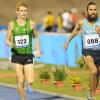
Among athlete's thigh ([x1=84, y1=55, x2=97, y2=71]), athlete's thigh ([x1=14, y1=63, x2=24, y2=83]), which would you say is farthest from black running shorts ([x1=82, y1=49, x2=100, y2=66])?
athlete's thigh ([x1=14, y1=63, x2=24, y2=83])

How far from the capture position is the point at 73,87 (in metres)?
15.8

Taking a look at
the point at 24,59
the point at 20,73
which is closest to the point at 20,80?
the point at 20,73

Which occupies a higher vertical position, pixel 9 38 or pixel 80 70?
pixel 9 38

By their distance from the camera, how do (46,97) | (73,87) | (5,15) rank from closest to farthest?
1. (46,97)
2. (73,87)
3. (5,15)

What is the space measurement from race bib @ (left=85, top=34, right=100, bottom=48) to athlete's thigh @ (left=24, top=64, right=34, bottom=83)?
1.19 metres

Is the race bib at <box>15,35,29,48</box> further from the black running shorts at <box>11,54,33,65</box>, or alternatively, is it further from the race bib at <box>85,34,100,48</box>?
the race bib at <box>85,34,100,48</box>

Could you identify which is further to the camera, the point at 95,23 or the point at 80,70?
the point at 80,70

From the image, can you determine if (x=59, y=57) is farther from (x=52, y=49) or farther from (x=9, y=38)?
(x=9, y=38)

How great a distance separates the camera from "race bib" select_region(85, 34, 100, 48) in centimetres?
1266

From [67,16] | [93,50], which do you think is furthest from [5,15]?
[93,50]

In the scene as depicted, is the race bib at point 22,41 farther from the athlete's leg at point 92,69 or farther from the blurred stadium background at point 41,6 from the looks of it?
the blurred stadium background at point 41,6

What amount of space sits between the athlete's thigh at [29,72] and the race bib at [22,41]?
424mm

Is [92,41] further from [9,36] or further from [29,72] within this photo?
[9,36]

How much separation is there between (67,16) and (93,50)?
20689mm
